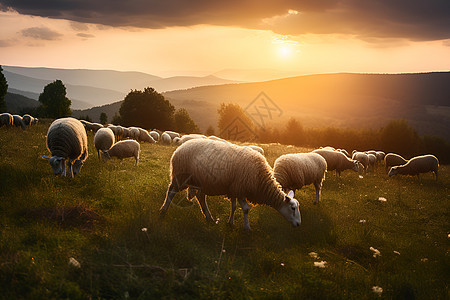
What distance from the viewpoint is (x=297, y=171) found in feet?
37.9

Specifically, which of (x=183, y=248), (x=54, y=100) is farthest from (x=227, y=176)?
(x=54, y=100)

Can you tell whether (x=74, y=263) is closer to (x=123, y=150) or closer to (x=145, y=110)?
(x=123, y=150)

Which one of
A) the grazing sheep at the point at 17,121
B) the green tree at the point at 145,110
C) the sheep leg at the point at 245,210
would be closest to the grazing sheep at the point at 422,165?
the sheep leg at the point at 245,210

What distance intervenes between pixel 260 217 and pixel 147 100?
5231cm

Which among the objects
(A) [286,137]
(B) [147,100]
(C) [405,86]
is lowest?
(A) [286,137]

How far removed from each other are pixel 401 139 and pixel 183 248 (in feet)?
242

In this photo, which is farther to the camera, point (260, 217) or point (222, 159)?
point (260, 217)

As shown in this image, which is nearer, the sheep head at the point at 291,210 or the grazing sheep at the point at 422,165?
the sheep head at the point at 291,210

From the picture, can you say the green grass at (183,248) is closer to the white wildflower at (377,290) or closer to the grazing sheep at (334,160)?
the white wildflower at (377,290)

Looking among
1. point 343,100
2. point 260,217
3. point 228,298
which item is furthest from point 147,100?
point 343,100

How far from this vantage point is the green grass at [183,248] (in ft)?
14.6

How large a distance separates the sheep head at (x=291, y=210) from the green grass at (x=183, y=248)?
0.45 meters

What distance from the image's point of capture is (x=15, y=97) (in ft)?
548

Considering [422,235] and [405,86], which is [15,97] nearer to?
[422,235]
